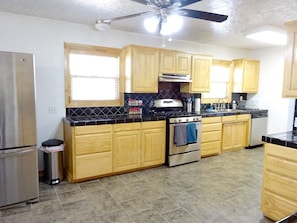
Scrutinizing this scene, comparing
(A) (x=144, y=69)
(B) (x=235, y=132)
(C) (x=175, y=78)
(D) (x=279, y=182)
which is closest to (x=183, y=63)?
(C) (x=175, y=78)

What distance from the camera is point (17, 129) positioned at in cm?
266

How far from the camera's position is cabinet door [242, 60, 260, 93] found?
561 cm

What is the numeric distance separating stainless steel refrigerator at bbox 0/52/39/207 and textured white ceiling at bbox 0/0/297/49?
810mm

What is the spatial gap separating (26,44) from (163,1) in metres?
2.45

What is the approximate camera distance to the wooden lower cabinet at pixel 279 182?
2240mm

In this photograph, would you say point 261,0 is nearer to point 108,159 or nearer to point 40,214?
point 108,159

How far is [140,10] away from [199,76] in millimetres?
2242

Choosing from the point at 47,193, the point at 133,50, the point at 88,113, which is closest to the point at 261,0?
the point at 133,50

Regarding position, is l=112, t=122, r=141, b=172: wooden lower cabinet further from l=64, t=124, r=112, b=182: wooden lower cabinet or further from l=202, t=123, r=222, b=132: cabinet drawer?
l=202, t=123, r=222, b=132: cabinet drawer

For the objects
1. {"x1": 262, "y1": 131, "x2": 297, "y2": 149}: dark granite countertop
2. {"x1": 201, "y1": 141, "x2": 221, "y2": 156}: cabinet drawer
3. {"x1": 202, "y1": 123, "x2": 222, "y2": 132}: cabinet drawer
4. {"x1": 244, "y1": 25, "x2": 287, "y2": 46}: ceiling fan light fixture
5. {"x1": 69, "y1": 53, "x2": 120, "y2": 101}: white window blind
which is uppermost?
{"x1": 244, "y1": 25, "x2": 287, "y2": 46}: ceiling fan light fixture

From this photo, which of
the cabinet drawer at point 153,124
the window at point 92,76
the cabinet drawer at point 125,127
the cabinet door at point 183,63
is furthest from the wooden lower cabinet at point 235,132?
the window at point 92,76

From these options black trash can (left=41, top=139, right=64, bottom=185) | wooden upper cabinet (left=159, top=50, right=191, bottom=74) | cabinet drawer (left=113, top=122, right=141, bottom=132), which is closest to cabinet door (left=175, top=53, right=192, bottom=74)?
wooden upper cabinet (left=159, top=50, right=191, bottom=74)

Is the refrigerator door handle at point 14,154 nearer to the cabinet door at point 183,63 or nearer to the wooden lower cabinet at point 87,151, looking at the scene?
the wooden lower cabinet at point 87,151

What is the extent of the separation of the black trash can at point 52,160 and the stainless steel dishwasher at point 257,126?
4.35 metres
